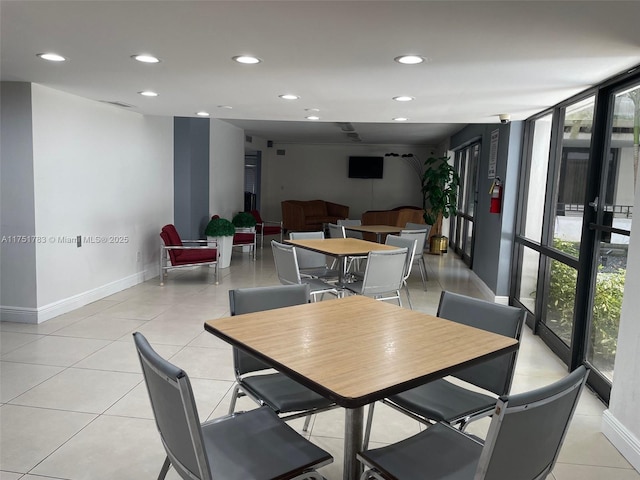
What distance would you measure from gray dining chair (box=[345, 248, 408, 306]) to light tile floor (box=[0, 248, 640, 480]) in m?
1.19

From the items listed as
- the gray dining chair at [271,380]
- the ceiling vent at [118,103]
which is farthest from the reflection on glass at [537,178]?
the ceiling vent at [118,103]

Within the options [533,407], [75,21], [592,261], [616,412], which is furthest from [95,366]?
[592,261]

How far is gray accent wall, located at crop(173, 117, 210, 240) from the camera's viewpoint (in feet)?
23.7

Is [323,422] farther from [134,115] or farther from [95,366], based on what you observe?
[134,115]

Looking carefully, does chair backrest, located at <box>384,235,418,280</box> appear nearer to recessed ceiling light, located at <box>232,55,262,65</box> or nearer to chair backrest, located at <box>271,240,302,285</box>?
chair backrest, located at <box>271,240,302,285</box>

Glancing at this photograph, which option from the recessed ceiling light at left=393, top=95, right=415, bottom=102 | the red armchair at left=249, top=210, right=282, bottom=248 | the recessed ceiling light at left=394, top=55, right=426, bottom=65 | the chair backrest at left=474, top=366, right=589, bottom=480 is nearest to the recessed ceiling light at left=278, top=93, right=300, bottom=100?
the recessed ceiling light at left=393, top=95, right=415, bottom=102

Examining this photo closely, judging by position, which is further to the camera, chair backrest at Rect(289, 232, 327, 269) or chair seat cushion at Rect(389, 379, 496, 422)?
chair backrest at Rect(289, 232, 327, 269)

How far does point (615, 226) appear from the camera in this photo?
3.23 metres

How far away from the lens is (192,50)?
2.92m

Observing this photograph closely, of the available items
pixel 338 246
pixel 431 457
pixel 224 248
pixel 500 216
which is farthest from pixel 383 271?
pixel 224 248

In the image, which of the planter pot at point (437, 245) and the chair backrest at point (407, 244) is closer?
the chair backrest at point (407, 244)

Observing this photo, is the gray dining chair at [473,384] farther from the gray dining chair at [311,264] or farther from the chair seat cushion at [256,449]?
the gray dining chair at [311,264]

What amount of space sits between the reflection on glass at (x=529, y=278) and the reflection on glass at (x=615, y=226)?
1504mm

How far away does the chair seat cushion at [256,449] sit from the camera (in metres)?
1.50
